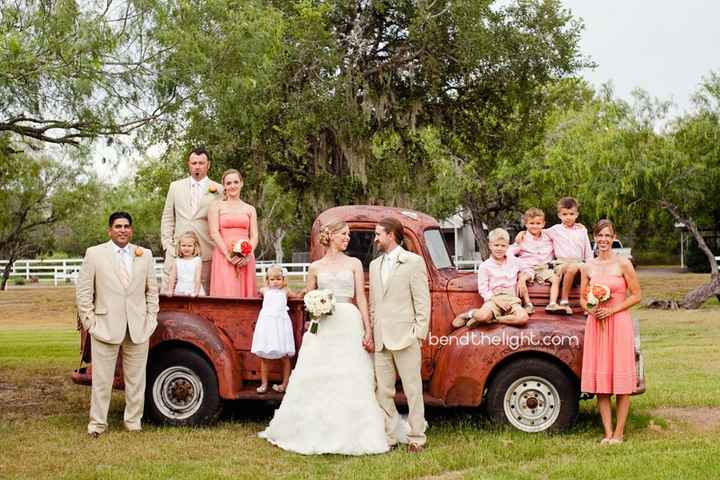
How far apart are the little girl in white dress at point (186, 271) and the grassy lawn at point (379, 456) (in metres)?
1.40

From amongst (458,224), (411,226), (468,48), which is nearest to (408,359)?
(411,226)

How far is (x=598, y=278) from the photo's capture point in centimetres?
880

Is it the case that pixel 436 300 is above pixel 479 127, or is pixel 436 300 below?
below

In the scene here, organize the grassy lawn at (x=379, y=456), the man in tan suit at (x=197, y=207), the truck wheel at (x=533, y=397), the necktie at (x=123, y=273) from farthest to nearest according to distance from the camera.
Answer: the man in tan suit at (x=197, y=207), the necktie at (x=123, y=273), the truck wheel at (x=533, y=397), the grassy lawn at (x=379, y=456)

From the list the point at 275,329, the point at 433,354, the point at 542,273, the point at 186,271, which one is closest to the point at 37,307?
the point at 186,271

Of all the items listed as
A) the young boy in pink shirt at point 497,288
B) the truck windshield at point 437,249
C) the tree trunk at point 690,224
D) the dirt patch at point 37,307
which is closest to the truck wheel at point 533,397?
the young boy in pink shirt at point 497,288

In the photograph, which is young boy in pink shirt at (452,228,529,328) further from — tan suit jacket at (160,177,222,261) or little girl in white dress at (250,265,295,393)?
tan suit jacket at (160,177,222,261)

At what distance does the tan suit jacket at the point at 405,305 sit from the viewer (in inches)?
333

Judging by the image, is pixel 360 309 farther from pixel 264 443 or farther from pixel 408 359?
pixel 264 443

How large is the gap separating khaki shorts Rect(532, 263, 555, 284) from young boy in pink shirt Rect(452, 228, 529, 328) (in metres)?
0.28

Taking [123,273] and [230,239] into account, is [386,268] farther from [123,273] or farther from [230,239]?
[123,273]

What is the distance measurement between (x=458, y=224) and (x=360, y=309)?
4264cm

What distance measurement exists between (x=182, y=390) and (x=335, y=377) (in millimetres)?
1905

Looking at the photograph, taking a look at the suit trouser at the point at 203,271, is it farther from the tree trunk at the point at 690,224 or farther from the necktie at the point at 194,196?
the tree trunk at the point at 690,224
